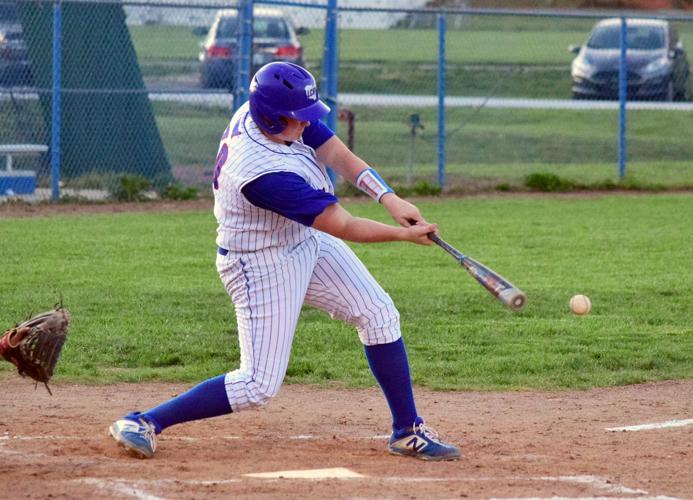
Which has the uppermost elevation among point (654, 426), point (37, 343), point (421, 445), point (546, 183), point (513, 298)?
point (513, 298)

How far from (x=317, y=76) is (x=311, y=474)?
11802 mm

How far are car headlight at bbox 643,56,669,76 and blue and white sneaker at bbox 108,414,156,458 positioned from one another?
14912mm

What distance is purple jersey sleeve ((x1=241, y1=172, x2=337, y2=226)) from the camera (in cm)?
443

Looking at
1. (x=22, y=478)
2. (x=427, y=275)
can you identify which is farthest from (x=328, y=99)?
(x=22, y=478)

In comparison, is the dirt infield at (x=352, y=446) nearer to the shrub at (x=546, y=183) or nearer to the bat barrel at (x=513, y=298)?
the bat barrel at (x=513, y=298)

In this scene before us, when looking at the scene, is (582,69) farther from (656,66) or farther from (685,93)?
(685,93)

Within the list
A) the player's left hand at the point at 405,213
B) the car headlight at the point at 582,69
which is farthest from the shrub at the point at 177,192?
the player's left hand at the point at 405,213

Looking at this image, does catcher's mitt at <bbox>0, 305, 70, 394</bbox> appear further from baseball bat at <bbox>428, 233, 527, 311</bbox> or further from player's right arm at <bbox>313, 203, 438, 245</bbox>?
baseball bat at <bbox>428, 233, 527, 311</bbox>

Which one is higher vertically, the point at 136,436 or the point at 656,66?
the point at 656,66

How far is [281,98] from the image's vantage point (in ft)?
15.0

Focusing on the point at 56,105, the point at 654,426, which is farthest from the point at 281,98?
the point at 56,105

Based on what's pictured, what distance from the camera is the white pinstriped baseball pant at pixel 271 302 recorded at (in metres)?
4.73

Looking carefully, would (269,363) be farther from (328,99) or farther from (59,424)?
(328,99)

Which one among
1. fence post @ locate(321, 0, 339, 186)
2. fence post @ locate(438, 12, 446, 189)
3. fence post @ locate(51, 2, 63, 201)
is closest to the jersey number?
fence post @ locate(51, 2, 63, 201)
